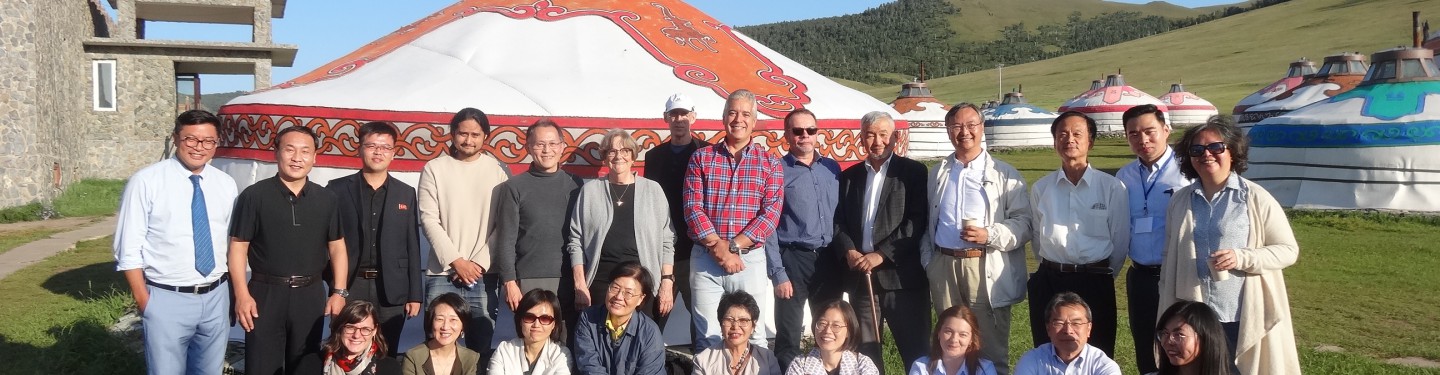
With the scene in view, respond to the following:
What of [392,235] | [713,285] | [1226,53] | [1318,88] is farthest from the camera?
[1226,53]

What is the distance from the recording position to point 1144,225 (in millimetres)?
3125

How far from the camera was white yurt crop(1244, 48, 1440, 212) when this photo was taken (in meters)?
9.52

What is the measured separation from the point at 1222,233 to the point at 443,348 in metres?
2.12

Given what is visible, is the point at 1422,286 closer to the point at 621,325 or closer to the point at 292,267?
the point at 621,325

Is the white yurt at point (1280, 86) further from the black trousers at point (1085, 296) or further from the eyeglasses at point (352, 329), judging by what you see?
the eyeglasses at point (352, 329)

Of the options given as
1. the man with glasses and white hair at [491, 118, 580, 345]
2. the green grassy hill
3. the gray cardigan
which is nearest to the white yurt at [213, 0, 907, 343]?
the man with glasses and white hair at [491, 118, 580, 345]

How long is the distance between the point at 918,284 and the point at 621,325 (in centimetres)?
93

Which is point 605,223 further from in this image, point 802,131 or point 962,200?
point 962,200

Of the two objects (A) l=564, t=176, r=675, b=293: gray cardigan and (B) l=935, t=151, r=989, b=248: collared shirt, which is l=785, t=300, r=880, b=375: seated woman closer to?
(B) l=935, t=151, r=989, b=248: collared shirt

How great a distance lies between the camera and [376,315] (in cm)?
312

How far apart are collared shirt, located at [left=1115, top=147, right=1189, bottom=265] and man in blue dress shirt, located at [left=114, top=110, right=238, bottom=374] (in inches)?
98.3

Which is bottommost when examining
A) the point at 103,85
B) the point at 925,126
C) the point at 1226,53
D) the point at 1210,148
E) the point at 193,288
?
the point at 193,288

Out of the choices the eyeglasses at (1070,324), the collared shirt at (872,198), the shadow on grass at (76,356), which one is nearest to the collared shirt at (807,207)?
the collared shirt at (872,198)

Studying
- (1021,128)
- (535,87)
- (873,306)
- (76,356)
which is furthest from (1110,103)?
(76,356)
